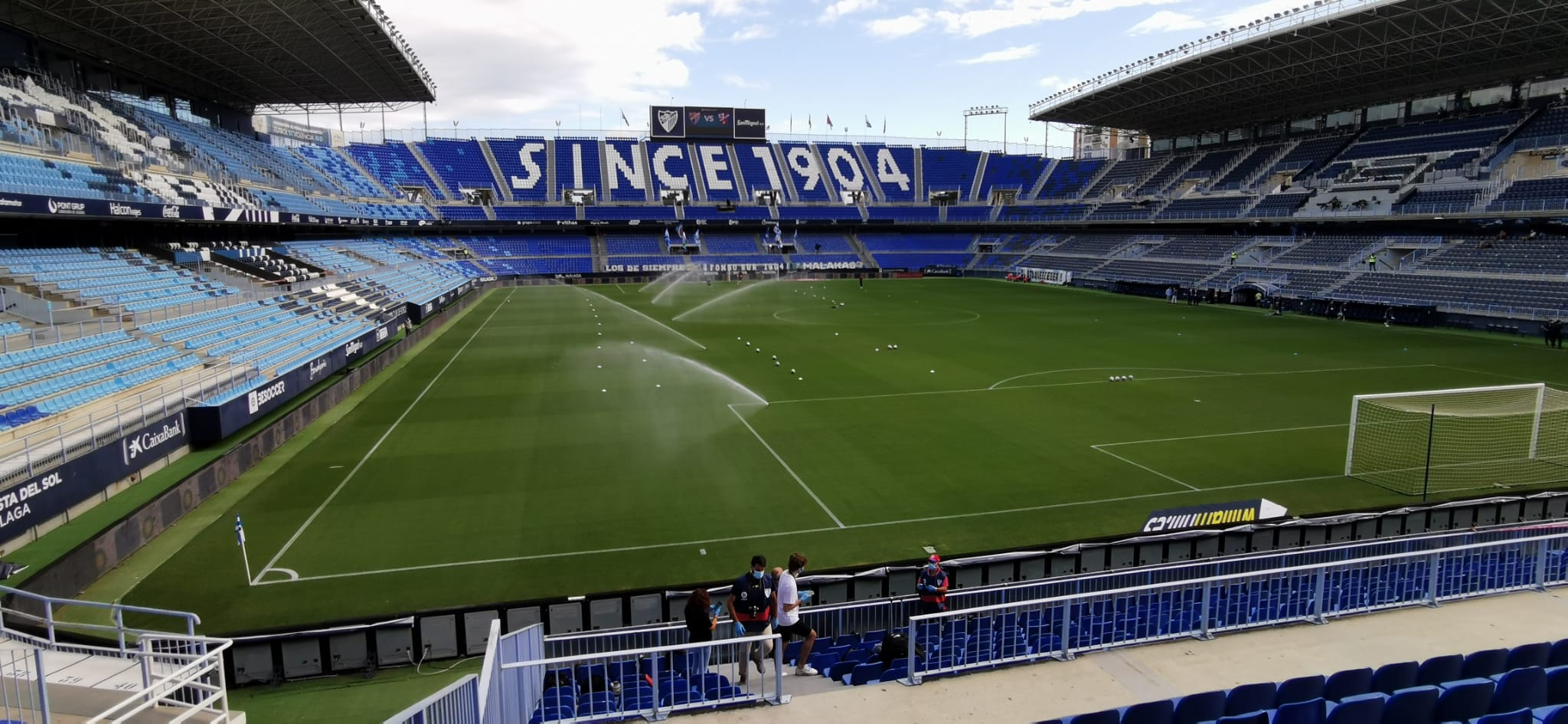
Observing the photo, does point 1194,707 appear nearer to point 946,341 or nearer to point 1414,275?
point 946,341

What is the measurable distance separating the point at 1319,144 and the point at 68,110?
249ft

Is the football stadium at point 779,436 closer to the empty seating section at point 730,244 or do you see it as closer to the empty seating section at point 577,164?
the empty seating section at point 730,244

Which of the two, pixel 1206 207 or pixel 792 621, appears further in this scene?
pixel 1206 207

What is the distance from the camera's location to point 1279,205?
60.9m

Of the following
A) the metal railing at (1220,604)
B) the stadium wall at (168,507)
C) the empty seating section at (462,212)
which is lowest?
the stadium wall at (168,507)

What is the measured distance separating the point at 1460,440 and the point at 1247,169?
181 feet

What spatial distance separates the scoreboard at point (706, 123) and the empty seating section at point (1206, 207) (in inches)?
1778

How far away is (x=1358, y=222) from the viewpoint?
5447 centimetres

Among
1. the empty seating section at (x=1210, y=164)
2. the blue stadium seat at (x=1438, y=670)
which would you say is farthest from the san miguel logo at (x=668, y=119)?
the blue stadium seat at (x=1438, y=670)

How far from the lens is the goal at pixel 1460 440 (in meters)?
18.0

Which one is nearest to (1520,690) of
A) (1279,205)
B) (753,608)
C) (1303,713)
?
(1303,713)

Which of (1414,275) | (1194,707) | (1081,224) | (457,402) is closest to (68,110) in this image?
(457,402)

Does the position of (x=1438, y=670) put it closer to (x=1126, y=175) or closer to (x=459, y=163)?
(x=1126, y=175)

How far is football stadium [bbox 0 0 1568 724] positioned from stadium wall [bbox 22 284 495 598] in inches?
4.8
